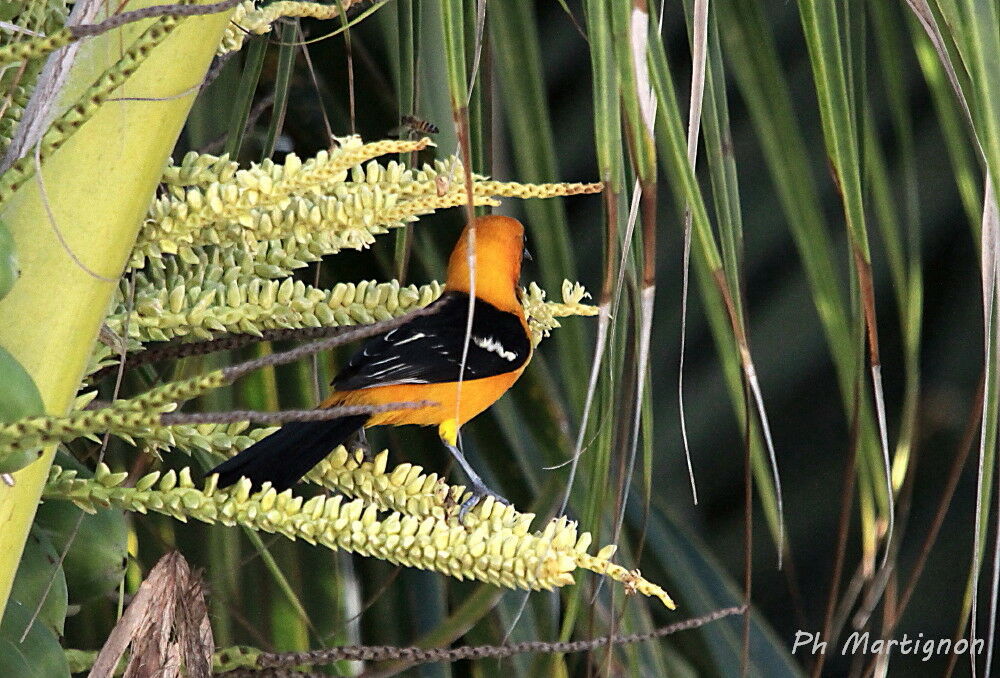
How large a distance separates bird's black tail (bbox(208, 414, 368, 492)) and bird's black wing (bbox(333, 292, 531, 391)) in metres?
0.22

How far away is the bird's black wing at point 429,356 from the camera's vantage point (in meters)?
0.90

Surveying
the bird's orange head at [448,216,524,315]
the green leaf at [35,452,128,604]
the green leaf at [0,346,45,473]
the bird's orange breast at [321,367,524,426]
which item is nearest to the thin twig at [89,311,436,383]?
the green leaf at [35,452,128,604]

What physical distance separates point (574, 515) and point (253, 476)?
36cm

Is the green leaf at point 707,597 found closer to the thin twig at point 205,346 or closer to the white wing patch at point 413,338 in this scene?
the white wing patch at point 413,338

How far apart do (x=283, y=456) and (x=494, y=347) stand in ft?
1.30

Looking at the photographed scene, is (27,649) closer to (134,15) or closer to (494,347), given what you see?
(134,15)

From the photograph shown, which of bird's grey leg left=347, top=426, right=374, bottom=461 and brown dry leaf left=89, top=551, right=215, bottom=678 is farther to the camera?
bird's grey leg left=347, top=426, right=374, bottom=461

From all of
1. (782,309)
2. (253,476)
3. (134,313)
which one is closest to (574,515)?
(253,476)

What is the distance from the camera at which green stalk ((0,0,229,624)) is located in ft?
1.28

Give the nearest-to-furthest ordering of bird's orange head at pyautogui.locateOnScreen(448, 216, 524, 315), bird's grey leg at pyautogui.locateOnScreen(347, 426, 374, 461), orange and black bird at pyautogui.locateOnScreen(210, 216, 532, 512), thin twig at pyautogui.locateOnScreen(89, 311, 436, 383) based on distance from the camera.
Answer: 1. thin twig at pyautogui.locateOnScreen(89, 311, 436, 383)
2. orange and black bird at pyautogui.locateOnScreen(210, 216, 532, 512)
3. bird's grey leg at pyautogui.locateOnScreen(347, 426, 374, 461)
4. bird's orange head at pyautogui.locateOnScreen(448, 216, 524, 315)

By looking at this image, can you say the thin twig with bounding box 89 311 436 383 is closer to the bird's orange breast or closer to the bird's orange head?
the bird's orange breast

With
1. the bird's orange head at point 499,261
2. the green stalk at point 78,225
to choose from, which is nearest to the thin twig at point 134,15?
the green stalk at point 78,225

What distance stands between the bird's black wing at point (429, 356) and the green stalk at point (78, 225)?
48 centimetres

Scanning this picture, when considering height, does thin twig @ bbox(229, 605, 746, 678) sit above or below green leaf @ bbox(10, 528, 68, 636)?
below
